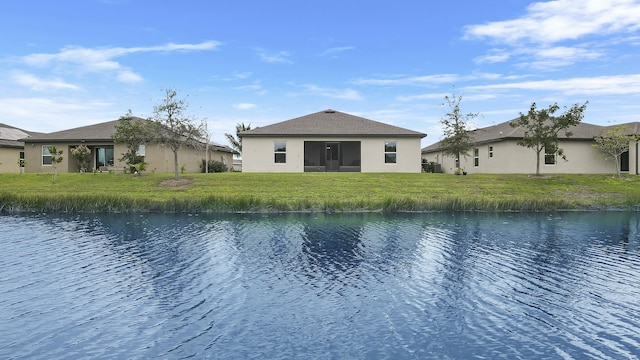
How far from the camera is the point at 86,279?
9914 millimetres

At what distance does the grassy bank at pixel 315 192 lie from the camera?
910 inches

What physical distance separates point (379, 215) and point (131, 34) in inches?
732

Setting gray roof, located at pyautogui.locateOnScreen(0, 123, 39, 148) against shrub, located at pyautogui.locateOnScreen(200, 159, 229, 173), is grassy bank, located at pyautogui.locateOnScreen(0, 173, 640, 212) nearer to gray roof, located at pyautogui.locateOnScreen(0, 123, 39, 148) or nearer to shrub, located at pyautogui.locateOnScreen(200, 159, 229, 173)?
gray roof, located at pyautogui.locateOnScreen(0, 123, 39, 148)

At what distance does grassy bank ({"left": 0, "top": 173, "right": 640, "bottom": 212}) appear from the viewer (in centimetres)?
2312

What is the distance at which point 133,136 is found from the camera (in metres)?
31.3

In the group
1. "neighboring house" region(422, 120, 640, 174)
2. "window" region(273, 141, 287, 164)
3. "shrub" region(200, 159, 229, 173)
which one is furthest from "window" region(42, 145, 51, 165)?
"neighboring house" region(422, 120, 640, 174)

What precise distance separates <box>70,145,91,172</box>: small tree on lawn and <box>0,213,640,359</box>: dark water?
17.8m

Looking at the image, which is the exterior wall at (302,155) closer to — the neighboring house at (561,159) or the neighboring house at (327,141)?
the neighboring house at (327,141)

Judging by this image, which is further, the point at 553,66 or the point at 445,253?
the point at 553,66

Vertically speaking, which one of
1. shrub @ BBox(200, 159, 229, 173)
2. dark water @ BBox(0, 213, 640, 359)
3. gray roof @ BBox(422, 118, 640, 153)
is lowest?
dark water @ BBox(0, 213, 640, 359)

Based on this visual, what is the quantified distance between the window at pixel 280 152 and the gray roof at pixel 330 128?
87cm

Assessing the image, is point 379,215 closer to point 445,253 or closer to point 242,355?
point 445,253

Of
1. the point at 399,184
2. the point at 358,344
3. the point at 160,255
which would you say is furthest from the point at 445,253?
the point at 399,184

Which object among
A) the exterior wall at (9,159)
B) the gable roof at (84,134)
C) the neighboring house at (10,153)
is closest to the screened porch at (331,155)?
the gable roof at (84,134)
